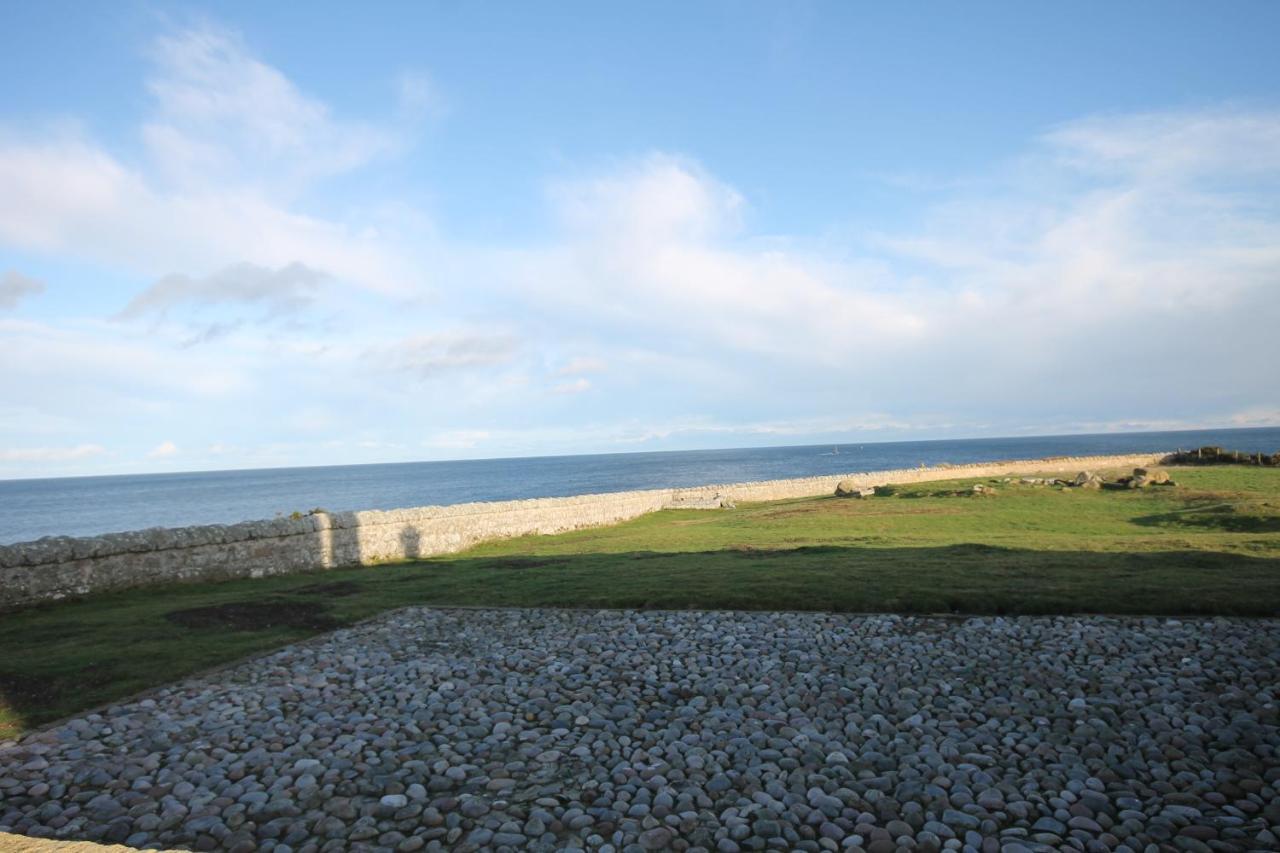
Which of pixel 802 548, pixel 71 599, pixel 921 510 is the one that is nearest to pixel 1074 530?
pixel 921 510

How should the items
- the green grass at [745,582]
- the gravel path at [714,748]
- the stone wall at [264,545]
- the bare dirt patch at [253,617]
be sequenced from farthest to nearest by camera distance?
1. the stone wall at [264,545]
2. the bare dirt patch at [253,617]
3. the green grass at [745,582]
4. the gravel path at [714,748]

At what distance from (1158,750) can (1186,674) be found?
2337mm

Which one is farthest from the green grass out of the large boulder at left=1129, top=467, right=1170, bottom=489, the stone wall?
the large boulder at left=1129, top=467, right=1170, bottom=489

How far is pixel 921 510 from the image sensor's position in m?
27.5

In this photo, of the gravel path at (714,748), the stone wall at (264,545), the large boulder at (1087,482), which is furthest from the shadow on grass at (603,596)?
the large boulder at (1087,482)

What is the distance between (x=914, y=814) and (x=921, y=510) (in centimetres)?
2303

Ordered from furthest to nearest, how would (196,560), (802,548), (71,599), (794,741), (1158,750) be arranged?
1. (802,548)
2. (196,560)
3. (71,599)
4. (794,741)
5. (1158,750)

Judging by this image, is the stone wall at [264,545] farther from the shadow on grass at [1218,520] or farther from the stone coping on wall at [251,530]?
the shadow on grass at [1218,520]

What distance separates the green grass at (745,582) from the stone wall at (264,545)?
0.47 metres

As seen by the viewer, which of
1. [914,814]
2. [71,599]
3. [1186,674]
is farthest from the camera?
[71,599]

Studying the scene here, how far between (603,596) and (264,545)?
9351 mm

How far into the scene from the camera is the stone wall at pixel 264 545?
14.5 m

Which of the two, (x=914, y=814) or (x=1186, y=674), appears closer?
(x=914, y=814)

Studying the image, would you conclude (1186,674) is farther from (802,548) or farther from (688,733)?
(802,548)
